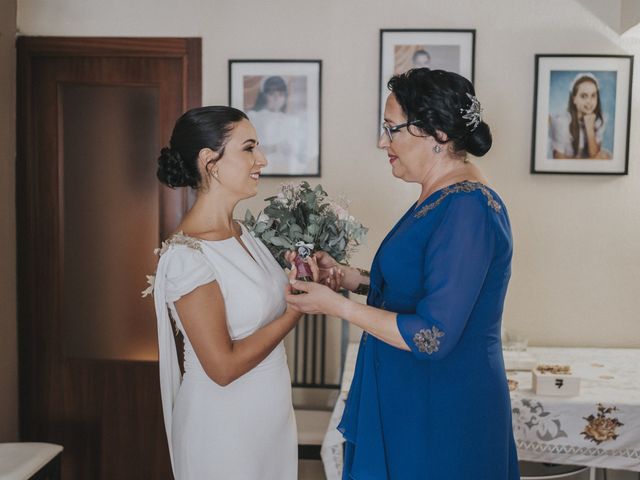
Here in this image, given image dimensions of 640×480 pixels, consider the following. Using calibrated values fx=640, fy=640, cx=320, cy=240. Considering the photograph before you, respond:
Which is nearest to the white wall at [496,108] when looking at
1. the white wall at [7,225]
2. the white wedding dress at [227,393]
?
the white wall at [7,225]

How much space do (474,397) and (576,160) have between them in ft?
6.49

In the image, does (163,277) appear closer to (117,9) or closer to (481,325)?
(481,325)

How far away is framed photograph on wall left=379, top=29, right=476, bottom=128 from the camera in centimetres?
316

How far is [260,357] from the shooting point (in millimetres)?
1815

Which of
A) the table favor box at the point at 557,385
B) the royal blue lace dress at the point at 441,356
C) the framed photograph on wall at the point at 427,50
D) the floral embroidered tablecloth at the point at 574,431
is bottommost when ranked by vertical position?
the floral embroidered tablecloth at the point at 574,431

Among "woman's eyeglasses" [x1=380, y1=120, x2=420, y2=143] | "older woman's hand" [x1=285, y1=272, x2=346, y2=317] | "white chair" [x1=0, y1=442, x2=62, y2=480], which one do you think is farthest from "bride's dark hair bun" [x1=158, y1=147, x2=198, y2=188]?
"white chair" [x1=0, y1=442, x2=62, y2=480]

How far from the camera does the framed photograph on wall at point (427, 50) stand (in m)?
3.16

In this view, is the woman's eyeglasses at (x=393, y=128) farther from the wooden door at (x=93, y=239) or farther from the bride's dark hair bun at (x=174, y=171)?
the wooden door at (x=93, y=239)

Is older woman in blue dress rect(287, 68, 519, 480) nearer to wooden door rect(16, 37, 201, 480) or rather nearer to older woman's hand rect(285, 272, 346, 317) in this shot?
older woman's hand rect(285, 272, 346, 317)

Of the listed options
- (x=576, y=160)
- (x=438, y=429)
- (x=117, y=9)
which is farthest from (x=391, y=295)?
(x=117, y=9)

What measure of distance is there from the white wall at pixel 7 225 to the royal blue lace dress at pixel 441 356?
7.31 ft

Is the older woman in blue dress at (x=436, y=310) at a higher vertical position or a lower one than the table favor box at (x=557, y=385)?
higher

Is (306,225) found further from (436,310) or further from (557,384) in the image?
(557,384)

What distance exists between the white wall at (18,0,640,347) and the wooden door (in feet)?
0.66
